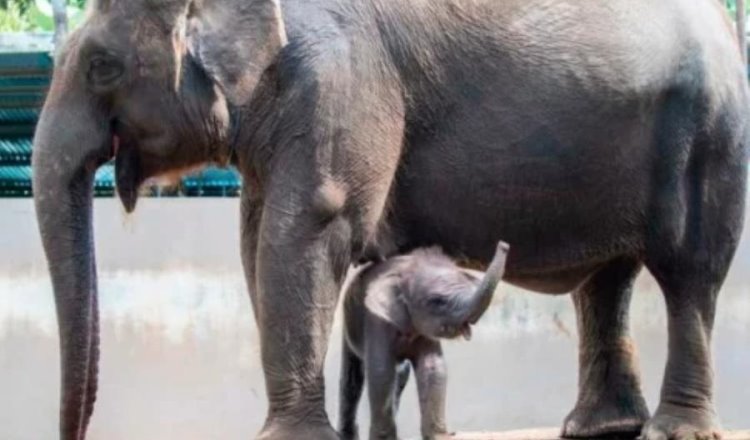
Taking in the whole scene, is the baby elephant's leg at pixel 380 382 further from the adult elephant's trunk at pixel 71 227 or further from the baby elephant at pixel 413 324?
the adult elephant's trunk at pixel 71 227

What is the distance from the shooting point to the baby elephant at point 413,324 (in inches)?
224

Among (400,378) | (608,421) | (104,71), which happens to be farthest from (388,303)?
(608,421)

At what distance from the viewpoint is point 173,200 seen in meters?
10.1

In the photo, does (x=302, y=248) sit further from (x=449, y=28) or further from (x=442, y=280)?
(x=449, y=28)

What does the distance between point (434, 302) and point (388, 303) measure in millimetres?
111

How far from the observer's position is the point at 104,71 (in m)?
5.62

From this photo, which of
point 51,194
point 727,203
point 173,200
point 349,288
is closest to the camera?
point 51,194

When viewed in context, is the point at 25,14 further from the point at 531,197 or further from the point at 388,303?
the point at 388,303

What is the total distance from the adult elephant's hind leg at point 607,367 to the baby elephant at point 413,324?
0.97 metres

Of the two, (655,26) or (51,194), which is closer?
(51,194)

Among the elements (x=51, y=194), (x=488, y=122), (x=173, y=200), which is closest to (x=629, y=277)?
(x=488, y=122)

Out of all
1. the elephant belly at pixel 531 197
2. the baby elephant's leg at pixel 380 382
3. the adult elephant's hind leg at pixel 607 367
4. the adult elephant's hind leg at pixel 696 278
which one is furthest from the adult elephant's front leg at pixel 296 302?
the adult elephant's hind leg at pixel 607 367

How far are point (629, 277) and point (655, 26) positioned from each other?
0.77m

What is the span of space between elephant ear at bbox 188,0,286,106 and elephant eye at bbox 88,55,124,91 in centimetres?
18
